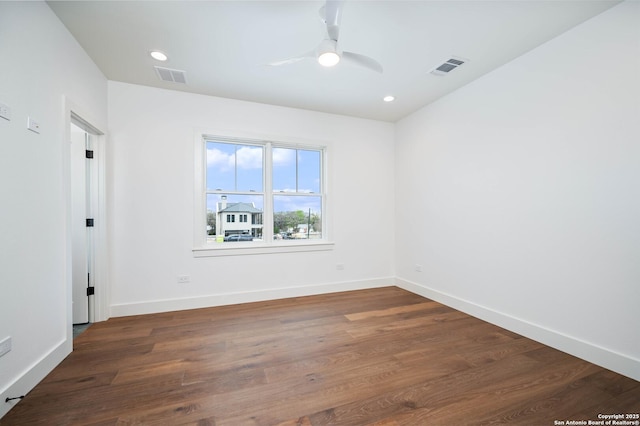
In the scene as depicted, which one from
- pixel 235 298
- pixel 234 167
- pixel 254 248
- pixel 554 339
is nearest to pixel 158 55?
pixel 234 167

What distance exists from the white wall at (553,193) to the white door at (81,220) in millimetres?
4518

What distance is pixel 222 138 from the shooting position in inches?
151

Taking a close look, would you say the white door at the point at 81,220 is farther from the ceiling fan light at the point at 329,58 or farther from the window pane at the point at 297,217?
the ceiling fan light at the point at 329,58

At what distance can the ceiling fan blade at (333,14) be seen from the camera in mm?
1770

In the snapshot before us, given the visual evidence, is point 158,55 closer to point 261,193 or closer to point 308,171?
point 261,193

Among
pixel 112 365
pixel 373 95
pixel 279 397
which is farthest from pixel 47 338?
pixel 373 95

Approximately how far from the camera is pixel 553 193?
255 cm

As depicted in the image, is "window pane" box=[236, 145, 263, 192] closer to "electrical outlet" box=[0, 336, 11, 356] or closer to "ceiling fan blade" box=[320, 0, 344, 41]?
"ceiling fan blade" box=[320, 0, 344, 41]

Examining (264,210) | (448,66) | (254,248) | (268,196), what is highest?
(448,66)

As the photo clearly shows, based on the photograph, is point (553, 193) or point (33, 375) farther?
point (553, 193)

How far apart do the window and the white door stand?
121 centimetres

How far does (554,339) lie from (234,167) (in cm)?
424

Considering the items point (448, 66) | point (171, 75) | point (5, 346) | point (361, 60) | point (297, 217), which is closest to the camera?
point (5, 346)

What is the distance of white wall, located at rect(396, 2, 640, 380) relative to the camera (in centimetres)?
210
